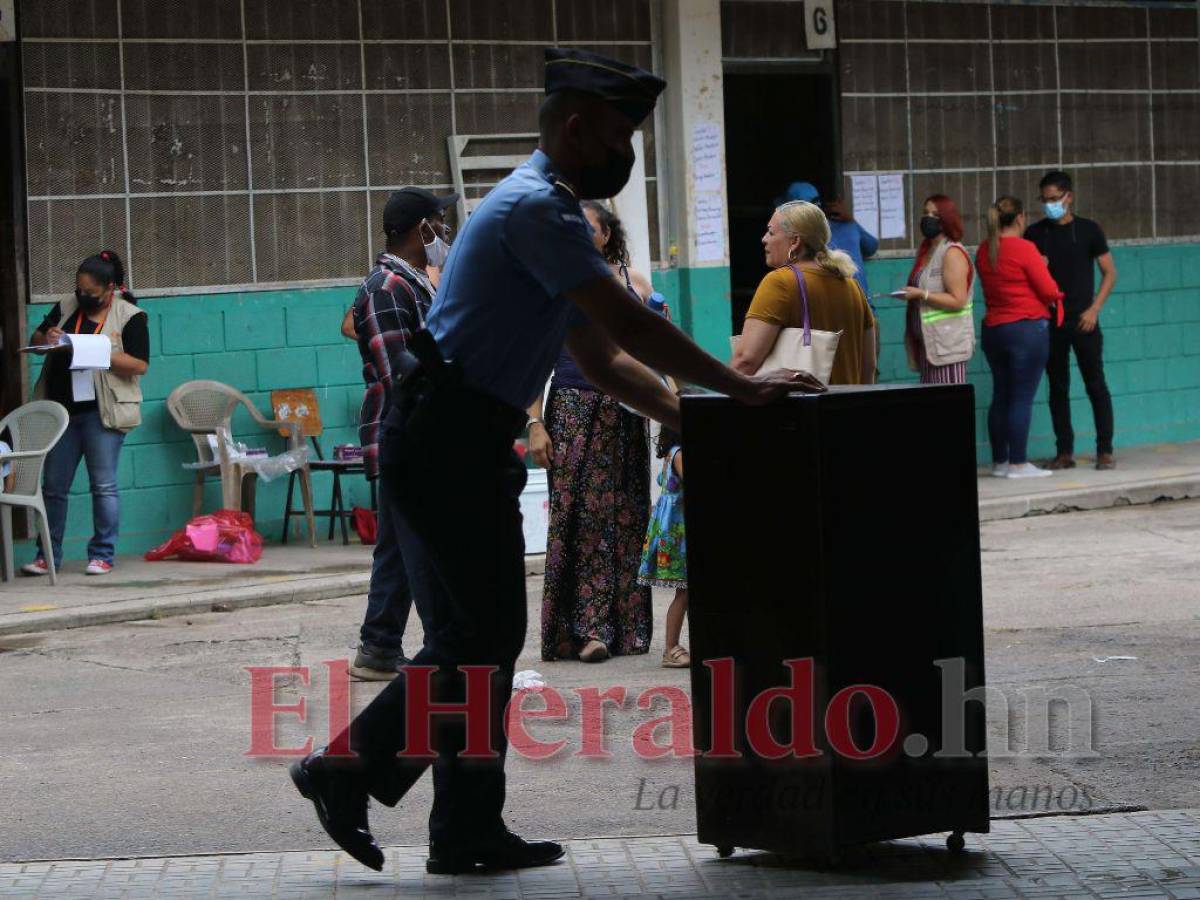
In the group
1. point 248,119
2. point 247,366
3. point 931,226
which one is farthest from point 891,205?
point 247,366

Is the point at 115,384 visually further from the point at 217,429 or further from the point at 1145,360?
the point at 1145,360

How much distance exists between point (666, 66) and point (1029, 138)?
10.9 feet

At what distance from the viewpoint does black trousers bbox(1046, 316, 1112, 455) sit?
592 inches

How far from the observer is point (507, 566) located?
5.02 metres

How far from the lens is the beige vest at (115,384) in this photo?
38.1 ft

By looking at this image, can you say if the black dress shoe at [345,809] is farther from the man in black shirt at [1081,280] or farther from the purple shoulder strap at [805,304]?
the man in black shirt at [1081,280]

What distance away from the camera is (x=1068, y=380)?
1528 centimetres

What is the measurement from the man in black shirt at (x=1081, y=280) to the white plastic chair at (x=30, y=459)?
24.3ft

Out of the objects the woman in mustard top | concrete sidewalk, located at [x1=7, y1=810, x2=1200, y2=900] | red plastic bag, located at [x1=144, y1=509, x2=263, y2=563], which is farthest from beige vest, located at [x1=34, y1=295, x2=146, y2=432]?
concrete sidewalk, located at [x1=7, y1=810, x2=1200, y2=900]

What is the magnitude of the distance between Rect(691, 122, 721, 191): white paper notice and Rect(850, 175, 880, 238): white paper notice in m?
1.30

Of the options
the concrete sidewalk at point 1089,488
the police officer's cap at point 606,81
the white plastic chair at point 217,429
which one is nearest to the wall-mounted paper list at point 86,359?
the white plastic chair at point 217,429

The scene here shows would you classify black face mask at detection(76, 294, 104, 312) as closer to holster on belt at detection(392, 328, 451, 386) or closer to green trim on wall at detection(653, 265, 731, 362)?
green trim on wall at detection(653, 265, 731, 362)

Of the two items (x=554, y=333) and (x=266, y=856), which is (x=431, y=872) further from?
(x=554, y=333)

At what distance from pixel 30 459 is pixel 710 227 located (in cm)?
526
